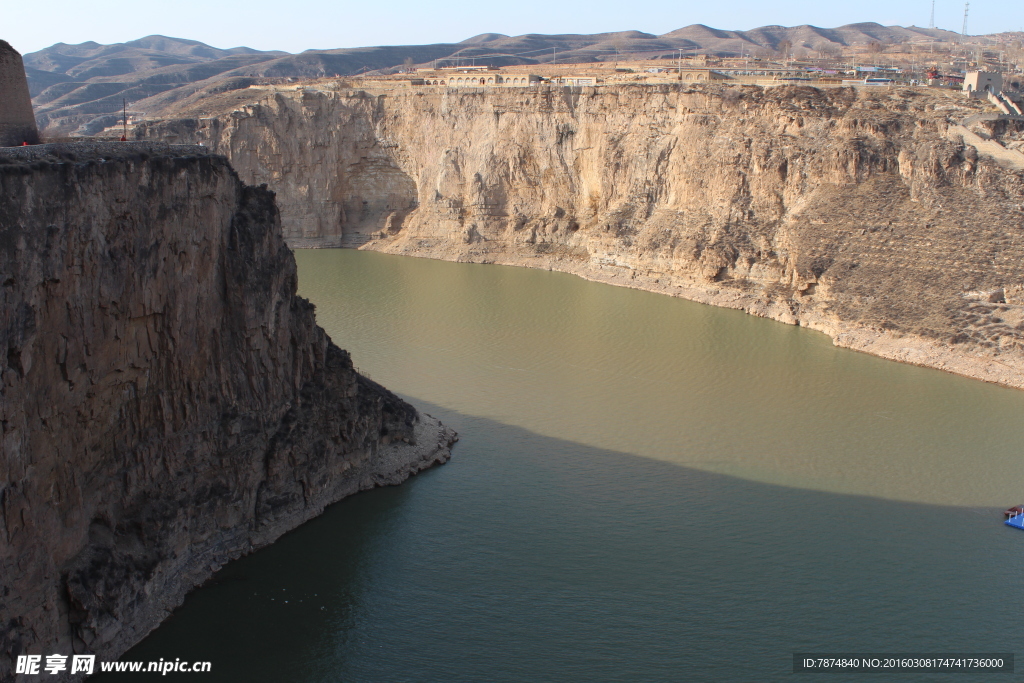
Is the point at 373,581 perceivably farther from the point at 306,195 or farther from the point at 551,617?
the point at 306,195

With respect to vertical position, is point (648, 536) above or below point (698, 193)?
below

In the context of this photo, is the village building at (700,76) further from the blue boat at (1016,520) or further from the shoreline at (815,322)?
the blue boat at (1016,520)

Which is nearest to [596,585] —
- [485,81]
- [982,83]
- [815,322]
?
[815,322]

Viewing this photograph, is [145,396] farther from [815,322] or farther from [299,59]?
[299,59]

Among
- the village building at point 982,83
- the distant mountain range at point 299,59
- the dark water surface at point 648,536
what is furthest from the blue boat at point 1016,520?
the distant mountain range at point 299,59

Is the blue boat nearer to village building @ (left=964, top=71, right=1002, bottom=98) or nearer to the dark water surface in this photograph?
the dark water surface

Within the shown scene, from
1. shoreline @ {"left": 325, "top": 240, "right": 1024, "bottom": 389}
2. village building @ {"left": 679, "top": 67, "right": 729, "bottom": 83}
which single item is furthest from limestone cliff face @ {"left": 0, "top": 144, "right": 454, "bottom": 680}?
village building @ {"left": 679, "top": 67, "right": 729, "bottom": 83}
